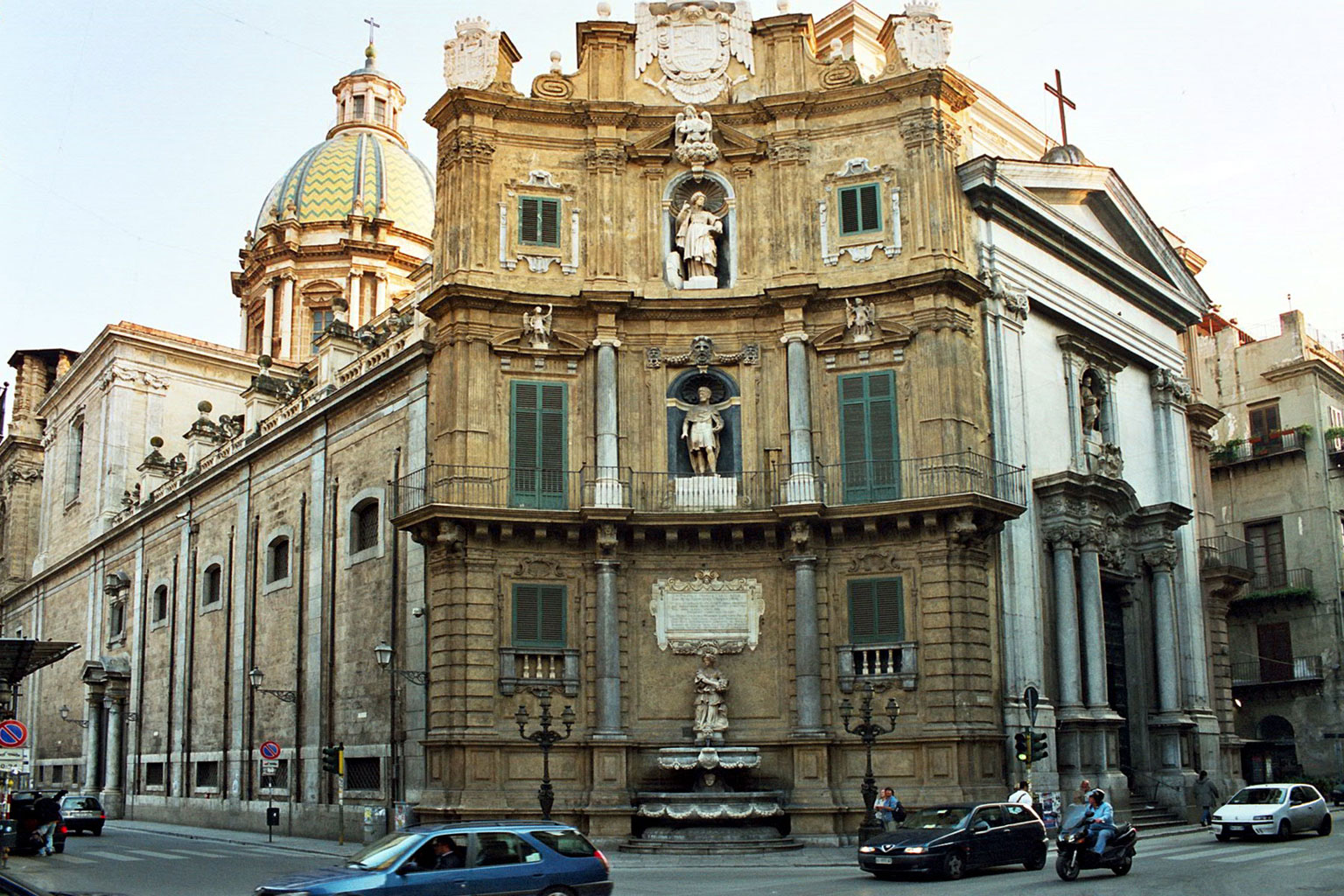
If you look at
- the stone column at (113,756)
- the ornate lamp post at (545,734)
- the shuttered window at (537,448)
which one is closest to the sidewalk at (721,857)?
the ornate lamp post at (545,734)

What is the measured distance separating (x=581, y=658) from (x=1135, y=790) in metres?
14.3

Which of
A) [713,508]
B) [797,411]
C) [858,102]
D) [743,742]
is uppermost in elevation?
[858,102]

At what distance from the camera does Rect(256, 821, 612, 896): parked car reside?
15.7m

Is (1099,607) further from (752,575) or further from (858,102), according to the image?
(858,102)

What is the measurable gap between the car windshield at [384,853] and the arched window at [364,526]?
18.0 m

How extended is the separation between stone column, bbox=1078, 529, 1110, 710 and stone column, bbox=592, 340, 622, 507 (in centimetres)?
1084

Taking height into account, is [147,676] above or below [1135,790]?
above

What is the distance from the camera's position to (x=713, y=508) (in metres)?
30.8

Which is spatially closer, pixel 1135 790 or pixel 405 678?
pixel 405 678

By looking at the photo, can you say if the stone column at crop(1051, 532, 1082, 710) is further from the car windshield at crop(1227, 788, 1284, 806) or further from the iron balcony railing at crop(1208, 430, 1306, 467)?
the iron balcony railing at crop(1208, 430, 1306, 467)

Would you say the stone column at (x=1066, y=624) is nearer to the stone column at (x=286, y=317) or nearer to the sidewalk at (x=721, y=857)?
the sidewalk at (x=721, y=857)

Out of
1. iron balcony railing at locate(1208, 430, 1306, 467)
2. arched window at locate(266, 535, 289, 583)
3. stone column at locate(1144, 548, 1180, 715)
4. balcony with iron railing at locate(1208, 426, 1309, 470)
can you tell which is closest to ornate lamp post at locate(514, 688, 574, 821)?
arched window at locate(266, 535, 289, 583)

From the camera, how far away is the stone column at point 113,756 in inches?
1978

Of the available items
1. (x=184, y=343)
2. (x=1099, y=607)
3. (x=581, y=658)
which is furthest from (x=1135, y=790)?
(x=184, y=343)
